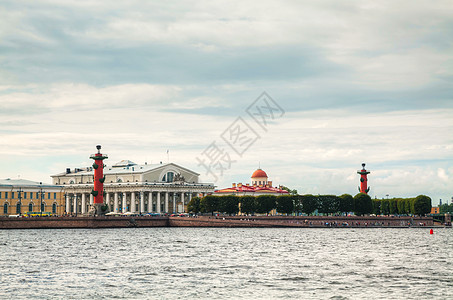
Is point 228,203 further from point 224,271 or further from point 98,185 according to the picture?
point 224,271

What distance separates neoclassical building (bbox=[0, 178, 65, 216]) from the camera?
137500 millimetres

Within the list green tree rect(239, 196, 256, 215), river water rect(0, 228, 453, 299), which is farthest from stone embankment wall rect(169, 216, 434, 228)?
river water rect(0, 228, 453, 299)

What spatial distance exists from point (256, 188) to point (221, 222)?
5384cm

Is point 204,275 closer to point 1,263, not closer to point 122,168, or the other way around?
point 1,263

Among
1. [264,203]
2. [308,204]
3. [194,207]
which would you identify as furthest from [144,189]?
[308,204]

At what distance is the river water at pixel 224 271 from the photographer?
109 feet

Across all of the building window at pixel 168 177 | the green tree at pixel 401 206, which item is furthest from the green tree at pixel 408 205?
the building window at pixel 168 177

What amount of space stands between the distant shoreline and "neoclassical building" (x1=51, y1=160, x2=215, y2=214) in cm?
3154

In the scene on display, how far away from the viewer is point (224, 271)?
136ft

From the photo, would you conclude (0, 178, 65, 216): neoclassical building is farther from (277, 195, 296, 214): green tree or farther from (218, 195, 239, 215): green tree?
(277, 195, 296, 214): green tree

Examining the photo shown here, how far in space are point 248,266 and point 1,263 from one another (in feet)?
54.6

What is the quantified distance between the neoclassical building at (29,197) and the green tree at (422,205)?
6865cm

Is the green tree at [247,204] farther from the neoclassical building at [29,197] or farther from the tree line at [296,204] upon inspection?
the neoclassical building at [29,197]

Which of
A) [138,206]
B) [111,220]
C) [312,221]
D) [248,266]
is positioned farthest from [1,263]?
[138,206]
